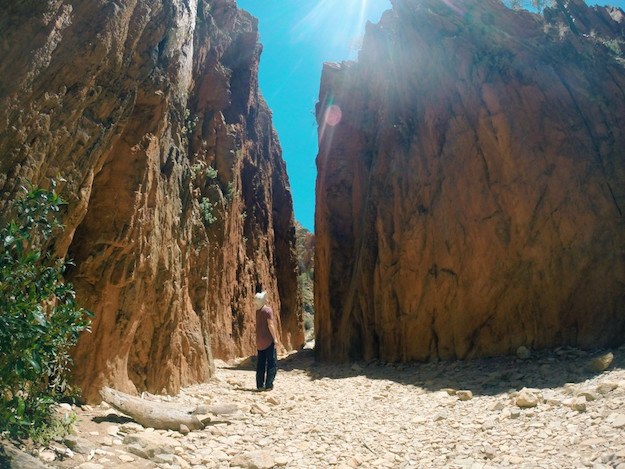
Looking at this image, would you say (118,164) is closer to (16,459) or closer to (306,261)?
(16,459)

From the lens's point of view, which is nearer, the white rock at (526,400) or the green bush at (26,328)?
the green bush at (26,328)

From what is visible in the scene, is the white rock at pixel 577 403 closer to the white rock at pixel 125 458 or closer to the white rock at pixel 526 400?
the white rock at pixel 526 400

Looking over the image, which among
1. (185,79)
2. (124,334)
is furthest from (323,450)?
(185,79)

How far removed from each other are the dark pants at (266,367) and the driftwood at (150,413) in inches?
149

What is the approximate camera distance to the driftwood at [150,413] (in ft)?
18.0

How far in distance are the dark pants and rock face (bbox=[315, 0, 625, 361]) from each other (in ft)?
14.6

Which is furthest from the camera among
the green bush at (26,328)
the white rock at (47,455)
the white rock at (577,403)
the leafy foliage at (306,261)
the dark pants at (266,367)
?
the leafy foliage at (306,261)

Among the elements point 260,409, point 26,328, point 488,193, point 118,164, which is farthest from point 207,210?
point 26,328

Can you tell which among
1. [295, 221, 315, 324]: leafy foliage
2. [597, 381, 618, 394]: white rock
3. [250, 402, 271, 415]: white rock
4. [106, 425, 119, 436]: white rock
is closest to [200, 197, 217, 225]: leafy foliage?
[250, 402, 271, 415]: white rock

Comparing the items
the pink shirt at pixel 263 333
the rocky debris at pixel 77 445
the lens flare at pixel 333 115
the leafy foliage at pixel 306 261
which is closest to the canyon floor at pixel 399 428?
the rocky debris at pixel 77 445

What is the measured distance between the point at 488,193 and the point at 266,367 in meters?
6.91

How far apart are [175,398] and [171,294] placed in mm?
1713

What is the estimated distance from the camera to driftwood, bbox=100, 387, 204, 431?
18.0ft

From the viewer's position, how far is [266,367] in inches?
381
